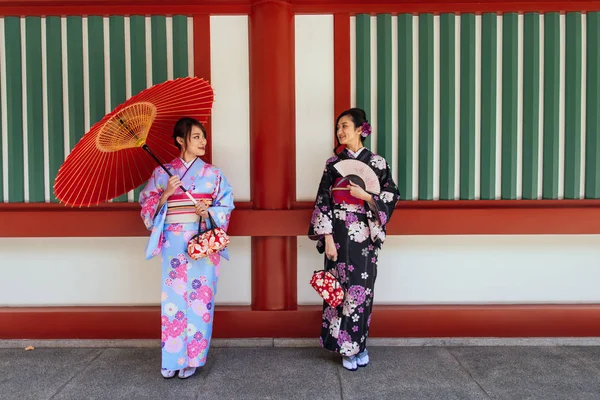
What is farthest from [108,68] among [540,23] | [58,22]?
[540,23]

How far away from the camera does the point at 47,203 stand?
3.55m

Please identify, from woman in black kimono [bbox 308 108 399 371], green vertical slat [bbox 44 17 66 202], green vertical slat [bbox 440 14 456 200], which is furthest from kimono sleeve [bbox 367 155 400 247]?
green vertical slat [bbox 44 17 66 202]

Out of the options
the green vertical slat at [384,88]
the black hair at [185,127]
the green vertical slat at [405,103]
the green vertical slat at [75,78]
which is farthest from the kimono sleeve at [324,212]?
the green vertical slat at [75,78]

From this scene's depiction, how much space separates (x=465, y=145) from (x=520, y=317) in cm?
163

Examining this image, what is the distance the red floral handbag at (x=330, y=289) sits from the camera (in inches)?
115

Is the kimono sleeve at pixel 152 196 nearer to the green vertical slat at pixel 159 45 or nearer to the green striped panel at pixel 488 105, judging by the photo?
the green vertical slat at pixel 159 45

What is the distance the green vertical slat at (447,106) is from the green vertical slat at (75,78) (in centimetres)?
325

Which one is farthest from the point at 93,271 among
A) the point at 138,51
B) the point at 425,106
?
the point at 425,106

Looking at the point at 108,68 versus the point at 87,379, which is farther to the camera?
the point at 108,68

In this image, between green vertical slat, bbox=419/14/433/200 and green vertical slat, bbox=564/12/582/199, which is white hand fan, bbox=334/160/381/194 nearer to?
green vertical slat, bbox=419/14/433/200

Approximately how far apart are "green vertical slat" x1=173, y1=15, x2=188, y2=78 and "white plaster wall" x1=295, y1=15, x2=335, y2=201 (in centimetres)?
101

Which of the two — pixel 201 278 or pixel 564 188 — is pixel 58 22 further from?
pixel 564 188

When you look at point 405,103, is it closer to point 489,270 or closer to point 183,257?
point 489,270

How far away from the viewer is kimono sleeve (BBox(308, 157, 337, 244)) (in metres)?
3.01
